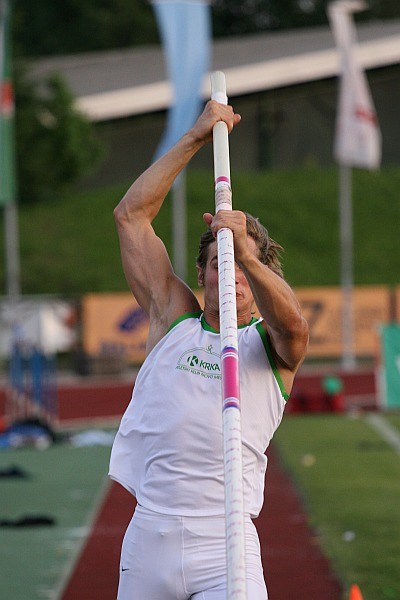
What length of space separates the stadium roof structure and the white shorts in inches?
1414

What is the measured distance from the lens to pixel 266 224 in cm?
4016

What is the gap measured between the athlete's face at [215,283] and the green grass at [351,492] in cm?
400

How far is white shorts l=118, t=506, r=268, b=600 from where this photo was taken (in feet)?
13.9

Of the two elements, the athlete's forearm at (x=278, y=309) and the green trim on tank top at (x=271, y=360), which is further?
the green trim on tank top at (x=271, y=360)

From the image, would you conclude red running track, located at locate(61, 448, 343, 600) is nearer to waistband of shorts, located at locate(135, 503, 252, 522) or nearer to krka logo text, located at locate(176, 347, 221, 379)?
waistband of shorts, located at locate(135, 503, 252, 522)

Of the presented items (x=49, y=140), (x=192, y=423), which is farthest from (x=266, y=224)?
(x=192, y=423)

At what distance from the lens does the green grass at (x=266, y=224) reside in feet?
122

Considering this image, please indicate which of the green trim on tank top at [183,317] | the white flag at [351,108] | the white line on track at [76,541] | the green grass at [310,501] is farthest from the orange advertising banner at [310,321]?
the green trim on tank top at [183,317]

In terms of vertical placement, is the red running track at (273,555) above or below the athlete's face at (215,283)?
below

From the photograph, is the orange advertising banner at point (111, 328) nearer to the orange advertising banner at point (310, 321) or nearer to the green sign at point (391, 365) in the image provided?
the orange advertising banner at point (310, 321)

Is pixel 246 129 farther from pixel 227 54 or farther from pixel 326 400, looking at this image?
pixel 326 400

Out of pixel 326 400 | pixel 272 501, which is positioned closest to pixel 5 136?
pixel 326 400

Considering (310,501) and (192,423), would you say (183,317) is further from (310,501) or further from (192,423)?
(310,501)

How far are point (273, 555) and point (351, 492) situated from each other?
3.00 metres
